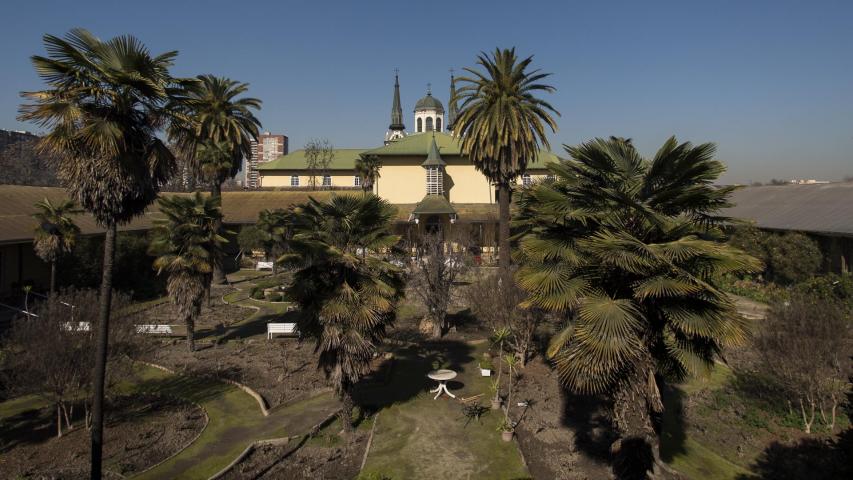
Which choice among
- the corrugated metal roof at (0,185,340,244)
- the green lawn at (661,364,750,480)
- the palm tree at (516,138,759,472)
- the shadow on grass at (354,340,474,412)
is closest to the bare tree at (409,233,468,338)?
the shadow on grass at (354,340,474,412)

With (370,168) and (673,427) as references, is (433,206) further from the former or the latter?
(673,427)

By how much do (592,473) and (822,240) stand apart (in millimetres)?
32355

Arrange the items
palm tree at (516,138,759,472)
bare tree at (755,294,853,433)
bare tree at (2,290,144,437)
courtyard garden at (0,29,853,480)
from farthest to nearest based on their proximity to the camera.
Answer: bare tree at (755,294,853,433), bare tree at (2,290,144,437), courtyard garden at (0,29,853,480), palm tree at (516,138,759,472)

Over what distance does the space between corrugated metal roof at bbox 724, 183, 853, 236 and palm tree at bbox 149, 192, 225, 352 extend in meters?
33.6

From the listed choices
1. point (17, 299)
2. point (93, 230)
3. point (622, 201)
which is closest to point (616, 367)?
point (622, 201)

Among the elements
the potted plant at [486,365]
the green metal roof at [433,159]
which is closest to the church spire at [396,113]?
the green metal roof at [433,159]

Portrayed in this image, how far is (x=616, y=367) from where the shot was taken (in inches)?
302

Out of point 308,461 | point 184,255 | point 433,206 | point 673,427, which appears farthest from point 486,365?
point 433,206

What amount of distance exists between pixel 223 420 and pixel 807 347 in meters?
16.9

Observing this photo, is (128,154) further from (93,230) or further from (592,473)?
(93,230)

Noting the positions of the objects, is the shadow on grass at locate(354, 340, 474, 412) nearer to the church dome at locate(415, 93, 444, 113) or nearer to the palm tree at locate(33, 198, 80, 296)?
the palm tree at locate(33, 198, 80, 296)

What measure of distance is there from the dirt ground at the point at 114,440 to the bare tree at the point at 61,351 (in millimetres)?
632

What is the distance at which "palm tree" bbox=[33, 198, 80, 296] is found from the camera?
26.9 meters

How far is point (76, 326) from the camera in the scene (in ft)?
44.5
